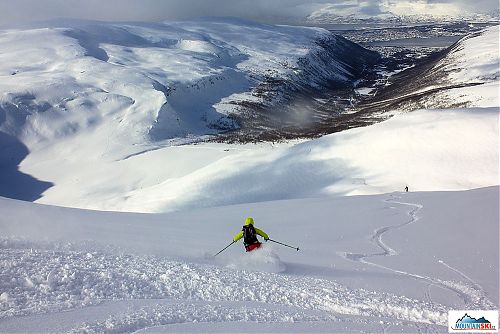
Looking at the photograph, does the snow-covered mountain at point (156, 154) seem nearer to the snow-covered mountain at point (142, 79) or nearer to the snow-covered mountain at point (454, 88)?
the snow-covered mountain at point (142, 79)

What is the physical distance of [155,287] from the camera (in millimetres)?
6457

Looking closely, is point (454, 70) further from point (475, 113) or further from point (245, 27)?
point (245, 27)

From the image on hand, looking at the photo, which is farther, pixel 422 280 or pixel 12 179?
pixel 12 179

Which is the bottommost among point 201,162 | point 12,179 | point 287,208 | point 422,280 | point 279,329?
point 12,179

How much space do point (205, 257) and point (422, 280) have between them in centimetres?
413

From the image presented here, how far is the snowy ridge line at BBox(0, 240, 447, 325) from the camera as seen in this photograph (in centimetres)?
587

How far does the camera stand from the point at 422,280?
25.2 feet

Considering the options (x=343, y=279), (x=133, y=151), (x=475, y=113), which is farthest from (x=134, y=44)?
(x=343, y=279)

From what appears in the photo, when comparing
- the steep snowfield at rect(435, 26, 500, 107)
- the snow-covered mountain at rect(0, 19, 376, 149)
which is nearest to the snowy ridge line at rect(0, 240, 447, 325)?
the snow-covered mountain at rect(0, 19, 376, 149)

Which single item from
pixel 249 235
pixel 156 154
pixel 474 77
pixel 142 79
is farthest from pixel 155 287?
pixel 474 77

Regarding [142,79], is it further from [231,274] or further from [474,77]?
[231,274]

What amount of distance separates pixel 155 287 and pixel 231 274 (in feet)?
4.71

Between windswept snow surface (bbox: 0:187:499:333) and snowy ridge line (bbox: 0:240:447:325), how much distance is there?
2 centimetres

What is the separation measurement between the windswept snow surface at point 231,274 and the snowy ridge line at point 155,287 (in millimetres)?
19
